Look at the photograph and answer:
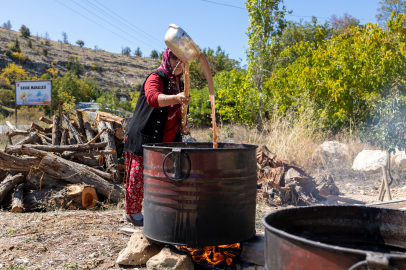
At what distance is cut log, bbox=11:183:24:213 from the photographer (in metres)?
4.76

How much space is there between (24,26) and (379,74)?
73846 millimetres

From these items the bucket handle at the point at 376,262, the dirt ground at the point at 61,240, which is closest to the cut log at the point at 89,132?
the dirt ground at the point at 61,240

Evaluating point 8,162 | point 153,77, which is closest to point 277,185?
point 153,77

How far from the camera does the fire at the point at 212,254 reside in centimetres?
256

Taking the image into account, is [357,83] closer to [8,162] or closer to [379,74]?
[379,74]

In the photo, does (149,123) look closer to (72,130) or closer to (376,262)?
(376,262)

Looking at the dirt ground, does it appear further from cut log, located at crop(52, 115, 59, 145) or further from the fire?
cut log, located at crop(52, 115, 59, 145)

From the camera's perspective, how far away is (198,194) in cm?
225

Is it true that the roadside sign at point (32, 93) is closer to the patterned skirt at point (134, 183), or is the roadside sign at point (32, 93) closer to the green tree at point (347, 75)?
the green tree at point (347, 75)

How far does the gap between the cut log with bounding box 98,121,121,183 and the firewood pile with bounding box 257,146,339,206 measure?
2.41m

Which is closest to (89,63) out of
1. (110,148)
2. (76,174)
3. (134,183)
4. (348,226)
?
(110,148)

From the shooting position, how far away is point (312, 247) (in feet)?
3.69

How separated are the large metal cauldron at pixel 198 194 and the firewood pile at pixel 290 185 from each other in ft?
9.63

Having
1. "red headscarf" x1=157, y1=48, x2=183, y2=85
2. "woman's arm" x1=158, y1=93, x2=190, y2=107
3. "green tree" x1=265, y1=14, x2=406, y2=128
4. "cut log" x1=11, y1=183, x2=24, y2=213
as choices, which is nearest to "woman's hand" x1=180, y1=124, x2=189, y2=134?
"red headscarf" x1=157, y1=48, x2=183, y2=85
